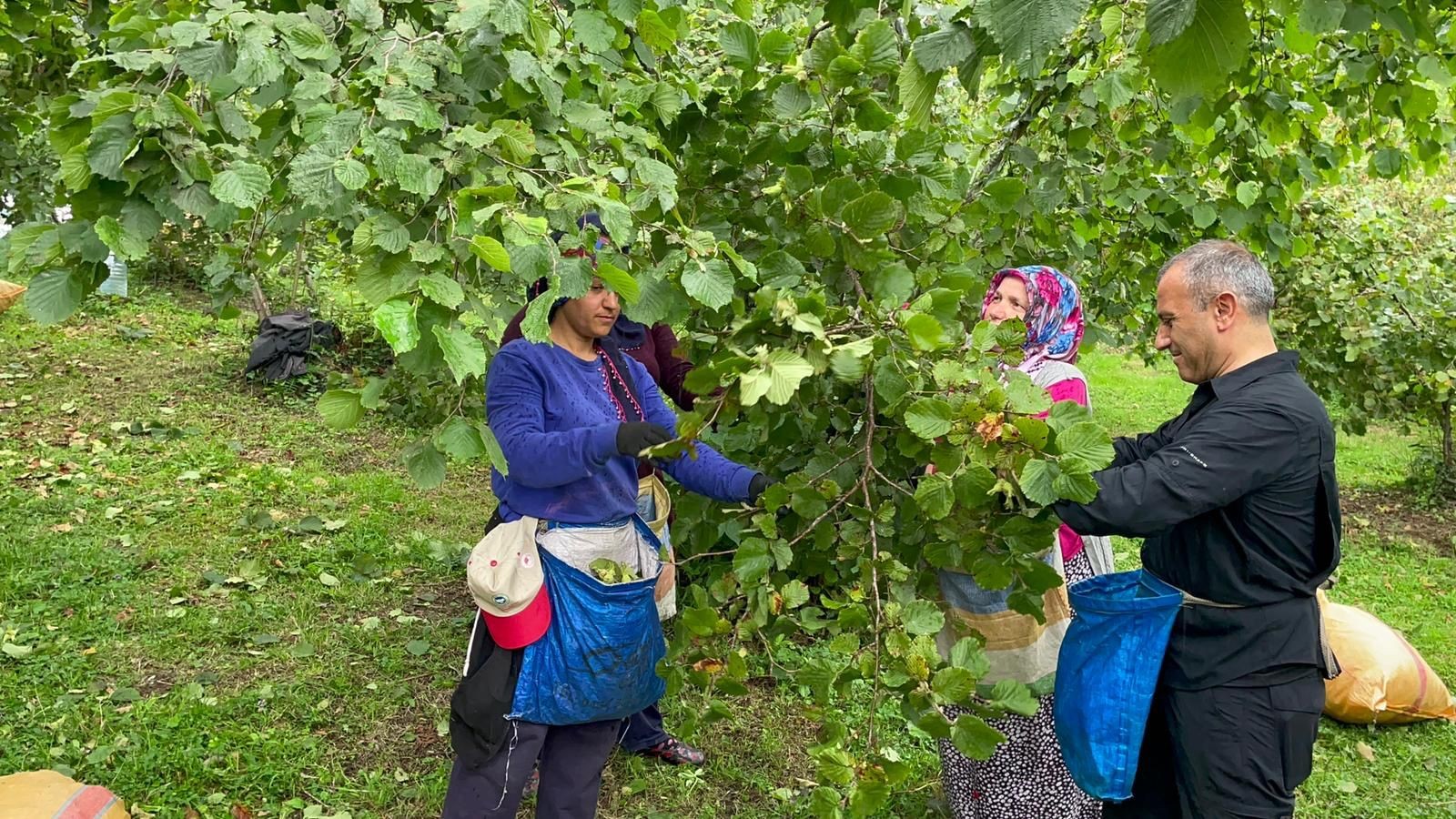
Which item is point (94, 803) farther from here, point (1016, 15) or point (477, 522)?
point (477, 522)

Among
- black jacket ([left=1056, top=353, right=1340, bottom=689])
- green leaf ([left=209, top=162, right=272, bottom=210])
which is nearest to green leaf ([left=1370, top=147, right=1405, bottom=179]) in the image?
black jacket ([left=1056, top=353, right=1340, bottom=689])

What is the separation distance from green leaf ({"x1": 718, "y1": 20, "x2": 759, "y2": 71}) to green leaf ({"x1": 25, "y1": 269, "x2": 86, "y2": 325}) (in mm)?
1313

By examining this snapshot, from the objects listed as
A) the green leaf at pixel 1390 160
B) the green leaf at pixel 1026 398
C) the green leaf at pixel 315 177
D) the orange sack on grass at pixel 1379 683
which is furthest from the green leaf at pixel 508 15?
the orange sack on grass at pixel 1379 683

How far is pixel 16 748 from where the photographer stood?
328 centimetres

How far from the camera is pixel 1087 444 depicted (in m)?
1.66

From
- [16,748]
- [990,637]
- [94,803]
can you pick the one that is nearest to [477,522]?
[16,748]

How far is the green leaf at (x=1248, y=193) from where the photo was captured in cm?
388

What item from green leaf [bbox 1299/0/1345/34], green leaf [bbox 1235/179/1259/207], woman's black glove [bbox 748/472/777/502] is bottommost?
woman's black glove [bbox 748/472/777/502]

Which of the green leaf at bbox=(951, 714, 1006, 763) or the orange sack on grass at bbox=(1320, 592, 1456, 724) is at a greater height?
the green leaf at bbox=(951, 714, 1006, 763)

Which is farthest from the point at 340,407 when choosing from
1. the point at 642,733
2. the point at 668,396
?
the point at 642,733

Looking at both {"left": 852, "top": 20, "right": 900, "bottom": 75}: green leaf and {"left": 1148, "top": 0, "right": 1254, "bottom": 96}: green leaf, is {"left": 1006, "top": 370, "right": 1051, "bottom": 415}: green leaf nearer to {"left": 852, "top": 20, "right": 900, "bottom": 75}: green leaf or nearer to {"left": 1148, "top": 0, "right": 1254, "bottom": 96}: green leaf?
{"left": 1148, "top": 0, "right": 1254, "bottom": 96}: green leaf

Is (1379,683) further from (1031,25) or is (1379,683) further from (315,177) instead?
(315,177)

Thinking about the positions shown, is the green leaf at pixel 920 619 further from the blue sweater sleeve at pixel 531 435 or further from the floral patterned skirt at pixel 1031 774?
the floral patterned skirt at pixel 1031 774

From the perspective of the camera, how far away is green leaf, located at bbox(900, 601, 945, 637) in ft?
5.64
